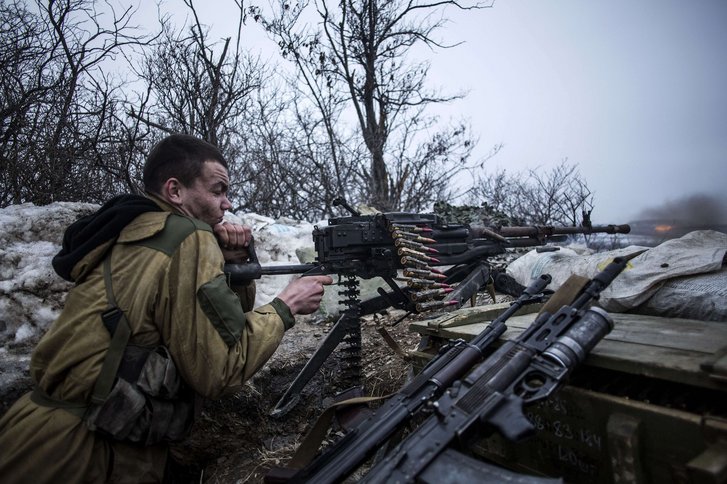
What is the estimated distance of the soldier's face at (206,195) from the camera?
222 cm

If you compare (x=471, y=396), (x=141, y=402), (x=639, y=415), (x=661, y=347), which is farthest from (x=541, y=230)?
(x=141, y=402)

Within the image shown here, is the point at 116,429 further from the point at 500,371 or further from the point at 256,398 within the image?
the point at 256,398

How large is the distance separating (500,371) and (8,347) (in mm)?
4416

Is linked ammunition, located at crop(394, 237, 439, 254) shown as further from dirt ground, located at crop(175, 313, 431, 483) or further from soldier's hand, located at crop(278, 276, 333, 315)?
soldier's hand, located at crop(278, 276, 333, 315)

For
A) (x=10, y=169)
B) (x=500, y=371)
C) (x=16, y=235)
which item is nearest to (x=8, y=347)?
(x=16, y=235)

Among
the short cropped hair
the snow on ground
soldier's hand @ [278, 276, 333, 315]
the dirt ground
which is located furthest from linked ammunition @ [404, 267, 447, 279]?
the snow on ground

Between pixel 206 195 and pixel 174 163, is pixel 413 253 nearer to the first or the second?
pixel 206 195

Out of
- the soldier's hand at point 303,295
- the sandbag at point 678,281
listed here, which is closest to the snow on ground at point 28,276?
the soldier's hand at point 303,295

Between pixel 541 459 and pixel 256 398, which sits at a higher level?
pixel 541 459

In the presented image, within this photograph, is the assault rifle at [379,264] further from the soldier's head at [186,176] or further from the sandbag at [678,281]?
the sandbag at [678,281]

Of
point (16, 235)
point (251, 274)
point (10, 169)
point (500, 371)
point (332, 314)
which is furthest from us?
point (332, 314)

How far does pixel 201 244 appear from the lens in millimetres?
1890

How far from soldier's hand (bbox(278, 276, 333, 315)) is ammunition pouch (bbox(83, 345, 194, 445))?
2.12 feet

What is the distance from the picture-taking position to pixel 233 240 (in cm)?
256
